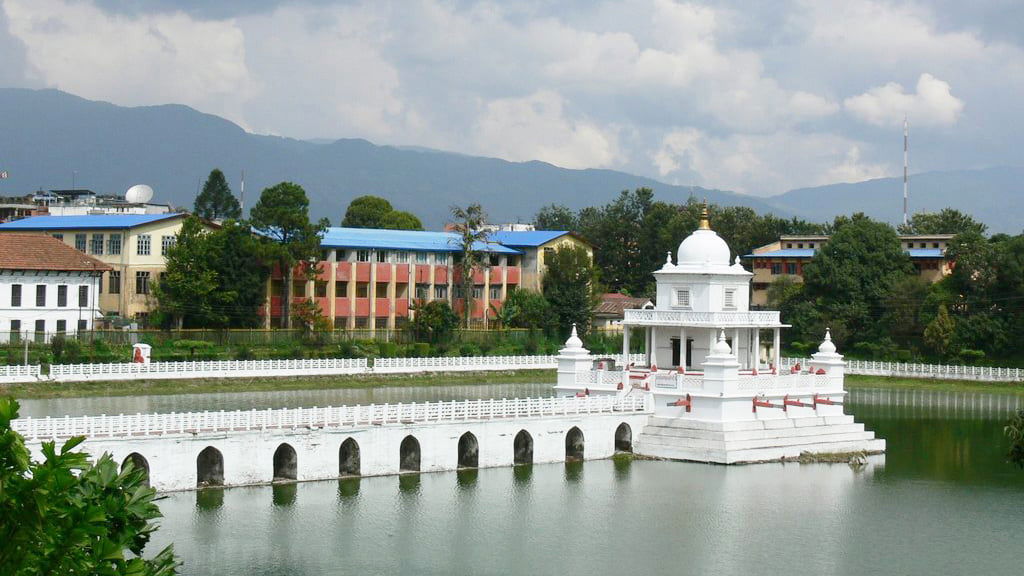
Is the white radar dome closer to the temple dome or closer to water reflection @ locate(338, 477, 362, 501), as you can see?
the temple dome

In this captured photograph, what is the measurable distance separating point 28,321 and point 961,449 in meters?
48.0

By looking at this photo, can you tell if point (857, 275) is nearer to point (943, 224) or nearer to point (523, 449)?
point (943, 224)

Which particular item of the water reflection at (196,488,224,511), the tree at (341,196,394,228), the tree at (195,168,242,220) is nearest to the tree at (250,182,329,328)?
the tree at (195,168,242,220)

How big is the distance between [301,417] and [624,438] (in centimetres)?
1309

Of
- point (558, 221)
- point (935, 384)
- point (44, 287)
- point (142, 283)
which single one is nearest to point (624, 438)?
point (935, 384)

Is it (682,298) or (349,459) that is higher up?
(682,298)

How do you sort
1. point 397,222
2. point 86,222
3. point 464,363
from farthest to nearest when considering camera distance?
point 397,222 → point 86,222 → point 464,363

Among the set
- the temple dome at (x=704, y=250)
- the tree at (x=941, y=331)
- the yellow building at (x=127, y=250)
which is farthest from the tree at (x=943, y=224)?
the temple dome at (x=704, y=250)

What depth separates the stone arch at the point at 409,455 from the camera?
45969 millimetres

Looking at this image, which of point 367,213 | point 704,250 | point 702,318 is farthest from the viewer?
point 367,213

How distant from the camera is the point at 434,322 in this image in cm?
8994

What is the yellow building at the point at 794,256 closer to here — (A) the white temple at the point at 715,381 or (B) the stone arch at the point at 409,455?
(A) the white temple at the point at 715,381

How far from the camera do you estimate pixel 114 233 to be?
287 feet

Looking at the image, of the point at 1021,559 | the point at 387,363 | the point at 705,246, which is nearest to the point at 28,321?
the point at 387,363
